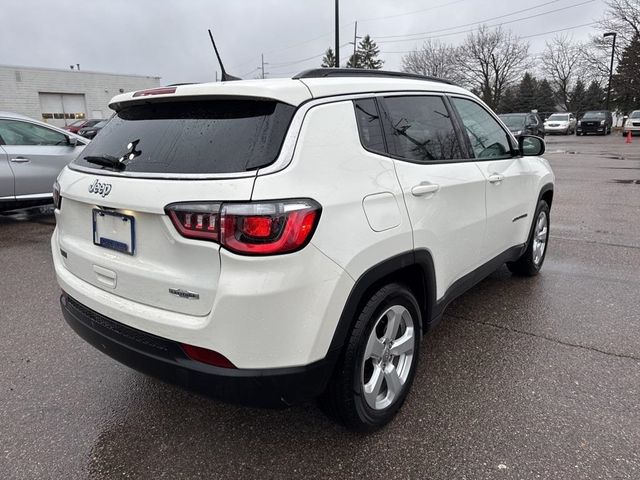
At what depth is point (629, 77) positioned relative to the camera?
42.1 meters

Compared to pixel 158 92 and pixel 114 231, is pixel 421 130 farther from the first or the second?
pixel 114 231

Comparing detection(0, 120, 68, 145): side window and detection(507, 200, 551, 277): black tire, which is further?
detection(0, 120, 68, 145): side window

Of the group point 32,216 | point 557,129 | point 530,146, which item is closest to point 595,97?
point 557,129

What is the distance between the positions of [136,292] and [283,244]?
76cm

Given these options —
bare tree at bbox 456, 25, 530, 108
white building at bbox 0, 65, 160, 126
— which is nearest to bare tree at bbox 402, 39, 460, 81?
bare tree at bbox 456, 25, 530, 108

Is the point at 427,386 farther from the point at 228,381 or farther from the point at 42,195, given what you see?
the point at 42,195

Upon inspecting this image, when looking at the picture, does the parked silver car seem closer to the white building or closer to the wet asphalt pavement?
the wet asphalt pavement

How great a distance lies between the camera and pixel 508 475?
2.19 metres

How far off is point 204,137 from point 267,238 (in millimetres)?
607

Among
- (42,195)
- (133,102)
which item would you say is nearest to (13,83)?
(42,195)

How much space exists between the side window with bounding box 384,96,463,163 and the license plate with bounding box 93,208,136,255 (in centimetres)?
132

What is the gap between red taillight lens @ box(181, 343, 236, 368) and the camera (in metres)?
1.96

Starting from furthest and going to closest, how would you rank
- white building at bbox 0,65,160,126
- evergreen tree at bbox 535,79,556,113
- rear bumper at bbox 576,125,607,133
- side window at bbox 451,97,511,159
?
evergreen tree at bbox 535,79,556,113 → white building at bbox 0,65,160,126 → rear bumper at bbox 576,125,607,133 → side window at bbox 451,97,511,159

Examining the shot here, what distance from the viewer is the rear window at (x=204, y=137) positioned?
1997 mm
